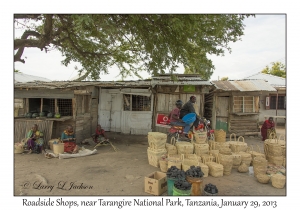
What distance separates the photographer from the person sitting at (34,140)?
7.68m

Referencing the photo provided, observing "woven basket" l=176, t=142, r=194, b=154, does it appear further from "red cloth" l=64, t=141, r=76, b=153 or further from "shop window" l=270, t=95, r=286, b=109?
"shop window" l=270, t=95, r=286, b=109

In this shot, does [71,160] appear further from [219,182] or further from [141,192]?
[219,182]

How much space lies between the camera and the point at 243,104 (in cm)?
1148

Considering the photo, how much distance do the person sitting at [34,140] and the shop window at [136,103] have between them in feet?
16.0

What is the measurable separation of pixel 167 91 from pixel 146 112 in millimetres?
1665

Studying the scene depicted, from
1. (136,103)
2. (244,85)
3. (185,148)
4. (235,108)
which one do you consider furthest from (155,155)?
(244,85)

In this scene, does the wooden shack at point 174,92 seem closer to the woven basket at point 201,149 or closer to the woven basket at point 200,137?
the woven basket at point 200,137

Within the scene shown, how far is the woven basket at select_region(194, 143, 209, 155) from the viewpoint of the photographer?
6.24m

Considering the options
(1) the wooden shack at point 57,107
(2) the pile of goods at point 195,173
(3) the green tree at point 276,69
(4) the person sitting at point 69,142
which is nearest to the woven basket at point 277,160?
(2) the pile of goods at point 195,173

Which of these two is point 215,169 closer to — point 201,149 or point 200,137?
point 201,149

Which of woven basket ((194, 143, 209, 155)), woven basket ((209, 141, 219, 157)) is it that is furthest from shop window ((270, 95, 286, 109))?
woven basket ((194, 143, 209, 155))

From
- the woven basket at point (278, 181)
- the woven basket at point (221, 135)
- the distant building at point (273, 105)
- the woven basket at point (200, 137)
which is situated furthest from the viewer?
the distant building at point (273, 105)

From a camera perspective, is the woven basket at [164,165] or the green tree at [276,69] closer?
the woven basket at [164,165]

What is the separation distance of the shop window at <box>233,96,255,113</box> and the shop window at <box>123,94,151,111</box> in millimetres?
4918
